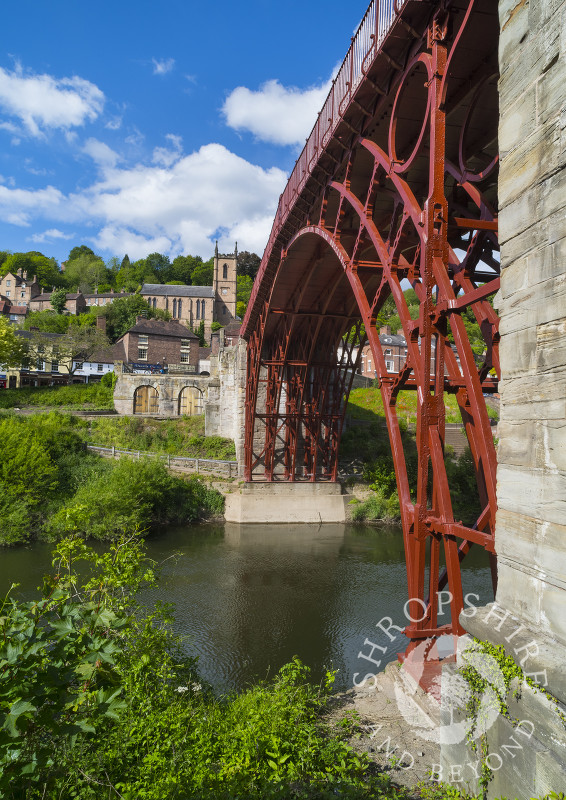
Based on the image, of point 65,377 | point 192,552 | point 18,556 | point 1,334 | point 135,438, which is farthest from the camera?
point 65,377

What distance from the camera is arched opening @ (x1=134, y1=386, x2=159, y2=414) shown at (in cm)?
3841

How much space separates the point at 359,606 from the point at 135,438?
21.1m

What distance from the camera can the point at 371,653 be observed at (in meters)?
11.4

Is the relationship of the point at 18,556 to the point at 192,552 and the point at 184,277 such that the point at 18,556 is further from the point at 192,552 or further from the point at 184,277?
the point at 184,277

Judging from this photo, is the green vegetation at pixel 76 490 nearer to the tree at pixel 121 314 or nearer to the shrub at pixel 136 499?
the shrub at pixel 136 499

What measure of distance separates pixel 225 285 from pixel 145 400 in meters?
48.4

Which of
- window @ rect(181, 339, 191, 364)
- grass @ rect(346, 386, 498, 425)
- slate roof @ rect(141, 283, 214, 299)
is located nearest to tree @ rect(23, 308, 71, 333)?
window @ rect(181, 339, 191, 364)

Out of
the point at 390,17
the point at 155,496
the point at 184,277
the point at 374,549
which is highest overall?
the point at 184,277

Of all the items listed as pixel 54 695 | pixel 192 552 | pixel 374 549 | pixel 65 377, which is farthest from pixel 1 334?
pixel 54 695

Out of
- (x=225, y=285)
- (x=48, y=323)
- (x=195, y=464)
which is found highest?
(x=225, y=285)

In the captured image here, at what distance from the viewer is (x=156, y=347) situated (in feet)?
164

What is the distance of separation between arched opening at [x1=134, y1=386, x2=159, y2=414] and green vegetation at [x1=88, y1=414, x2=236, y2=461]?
4.39 m

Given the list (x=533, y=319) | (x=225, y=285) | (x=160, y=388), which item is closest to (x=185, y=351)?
(x=160, y=388)

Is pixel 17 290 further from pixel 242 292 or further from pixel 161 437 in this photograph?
pixel 161 437
